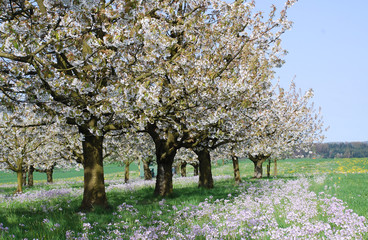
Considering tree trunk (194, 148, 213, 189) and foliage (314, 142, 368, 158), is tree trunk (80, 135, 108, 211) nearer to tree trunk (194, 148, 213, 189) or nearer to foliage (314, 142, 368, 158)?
tree trunk (194, 148, 213, 189)

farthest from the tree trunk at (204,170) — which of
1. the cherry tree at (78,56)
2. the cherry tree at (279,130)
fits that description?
the cherry tree at (78,56)

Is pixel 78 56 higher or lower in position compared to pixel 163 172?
higher

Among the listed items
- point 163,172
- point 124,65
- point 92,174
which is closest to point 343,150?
point 163,172

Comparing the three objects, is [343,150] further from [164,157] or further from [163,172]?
[164,157]

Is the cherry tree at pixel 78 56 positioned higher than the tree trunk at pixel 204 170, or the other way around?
the cherry tree at pixel 78 56

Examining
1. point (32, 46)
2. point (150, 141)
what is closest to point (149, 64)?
point (32, 46)

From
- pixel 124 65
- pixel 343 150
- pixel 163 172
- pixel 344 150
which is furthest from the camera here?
pixel 343 150

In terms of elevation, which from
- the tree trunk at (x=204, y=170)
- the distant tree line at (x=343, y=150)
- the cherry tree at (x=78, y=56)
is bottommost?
the distant tree line at (x=343, y=150)

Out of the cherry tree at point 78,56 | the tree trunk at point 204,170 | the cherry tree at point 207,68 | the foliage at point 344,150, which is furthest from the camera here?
the foliage at point 344,150

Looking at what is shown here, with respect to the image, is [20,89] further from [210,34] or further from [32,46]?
[210,34]

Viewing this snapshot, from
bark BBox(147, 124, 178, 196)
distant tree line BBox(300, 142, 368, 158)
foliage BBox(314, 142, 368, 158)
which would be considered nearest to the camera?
bark BBox(147, 124, 178, 196)

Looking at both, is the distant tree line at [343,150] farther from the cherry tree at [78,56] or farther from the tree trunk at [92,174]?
the cherry tree at [78,56]

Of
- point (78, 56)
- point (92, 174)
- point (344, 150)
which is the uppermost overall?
point (78, 56)

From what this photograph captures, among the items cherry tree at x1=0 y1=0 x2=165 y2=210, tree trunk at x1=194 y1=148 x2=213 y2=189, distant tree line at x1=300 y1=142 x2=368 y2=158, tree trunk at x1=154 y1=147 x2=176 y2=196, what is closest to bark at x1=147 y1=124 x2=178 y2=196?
tree trunk at x1=154 y1=147 x2=176 y2=196
